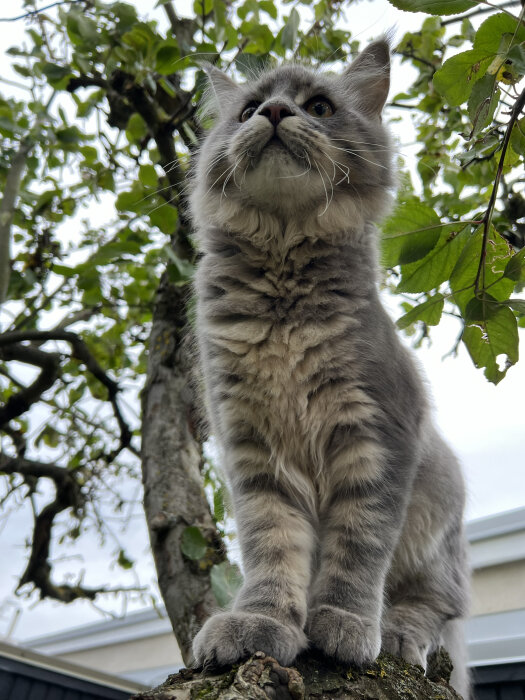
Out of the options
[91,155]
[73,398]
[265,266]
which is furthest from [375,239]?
[73,398]

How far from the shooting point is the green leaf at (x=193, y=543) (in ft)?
7.71

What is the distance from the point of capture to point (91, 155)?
343 centimetres

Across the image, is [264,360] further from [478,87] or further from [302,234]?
[478,87]

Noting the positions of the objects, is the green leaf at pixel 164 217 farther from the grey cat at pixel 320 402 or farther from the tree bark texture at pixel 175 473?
the tree bark texture at pixel 175 473

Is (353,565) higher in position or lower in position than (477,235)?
lower

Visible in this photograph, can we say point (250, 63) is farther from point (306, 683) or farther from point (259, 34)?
point (306, 683)

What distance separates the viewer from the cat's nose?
235cm

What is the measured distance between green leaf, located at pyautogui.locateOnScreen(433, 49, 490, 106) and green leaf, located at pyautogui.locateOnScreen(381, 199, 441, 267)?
277mm

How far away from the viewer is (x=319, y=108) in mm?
2664

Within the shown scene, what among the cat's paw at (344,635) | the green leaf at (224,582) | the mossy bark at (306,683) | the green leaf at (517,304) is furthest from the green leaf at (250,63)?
the mossy bark at (306,683)

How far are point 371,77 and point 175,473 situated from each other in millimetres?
1922

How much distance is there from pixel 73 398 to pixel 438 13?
3.49 m

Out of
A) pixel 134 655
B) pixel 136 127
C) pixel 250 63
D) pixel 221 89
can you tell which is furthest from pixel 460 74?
pixel 134 655

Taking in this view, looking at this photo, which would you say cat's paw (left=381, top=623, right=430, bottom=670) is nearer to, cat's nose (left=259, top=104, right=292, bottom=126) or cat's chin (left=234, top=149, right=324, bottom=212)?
cat's chin (left=234, top=149, right=324, bottom=212)
